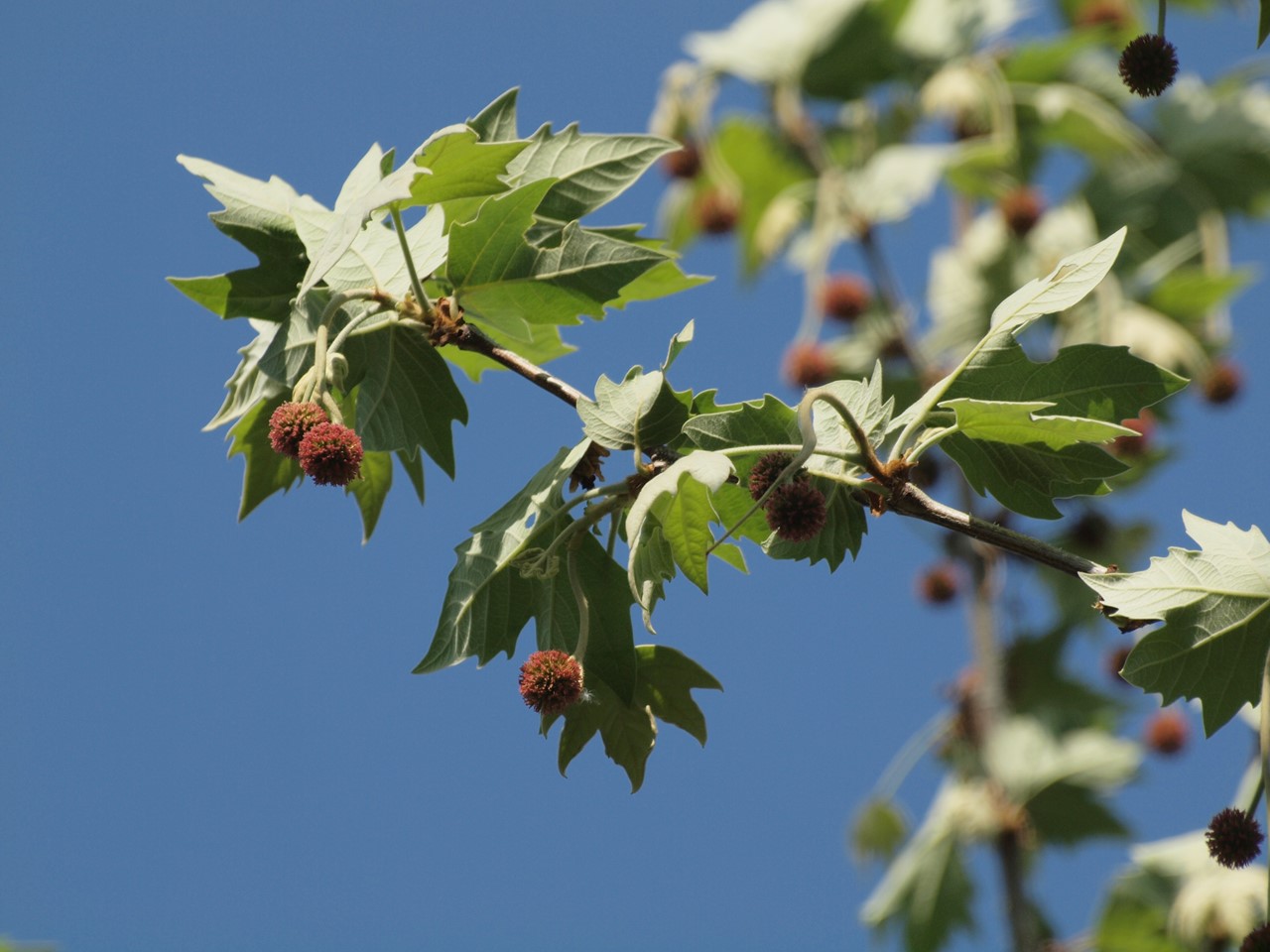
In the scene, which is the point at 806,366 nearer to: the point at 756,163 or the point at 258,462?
the point at 756,163

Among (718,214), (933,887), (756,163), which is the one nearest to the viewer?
(933,887)

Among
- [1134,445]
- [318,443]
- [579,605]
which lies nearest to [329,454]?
[318,443]

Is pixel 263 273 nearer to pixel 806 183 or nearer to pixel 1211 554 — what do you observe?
pixel 1211 554

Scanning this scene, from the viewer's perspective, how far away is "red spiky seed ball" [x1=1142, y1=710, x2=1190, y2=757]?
19.9 feet

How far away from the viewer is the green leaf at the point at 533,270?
2049 mm

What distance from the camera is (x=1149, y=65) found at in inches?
78.0

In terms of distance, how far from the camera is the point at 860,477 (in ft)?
6.19

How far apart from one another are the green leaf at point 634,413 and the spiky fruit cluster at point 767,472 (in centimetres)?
12

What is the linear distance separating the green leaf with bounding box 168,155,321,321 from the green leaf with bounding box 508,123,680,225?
0.36 m

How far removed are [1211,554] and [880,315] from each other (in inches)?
188

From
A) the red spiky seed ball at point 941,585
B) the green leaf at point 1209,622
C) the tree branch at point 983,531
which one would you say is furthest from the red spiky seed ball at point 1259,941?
the red spiky seed ball at point 941,585

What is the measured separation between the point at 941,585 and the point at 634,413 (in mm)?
4489

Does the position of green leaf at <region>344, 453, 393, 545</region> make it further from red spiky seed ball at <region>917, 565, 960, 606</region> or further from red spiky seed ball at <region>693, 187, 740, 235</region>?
red spiky seed ball at <region>693, 187, 740, 235</region>

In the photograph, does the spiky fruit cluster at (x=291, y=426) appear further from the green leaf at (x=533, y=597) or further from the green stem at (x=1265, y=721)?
the green stem at (x=1265, y=721)
